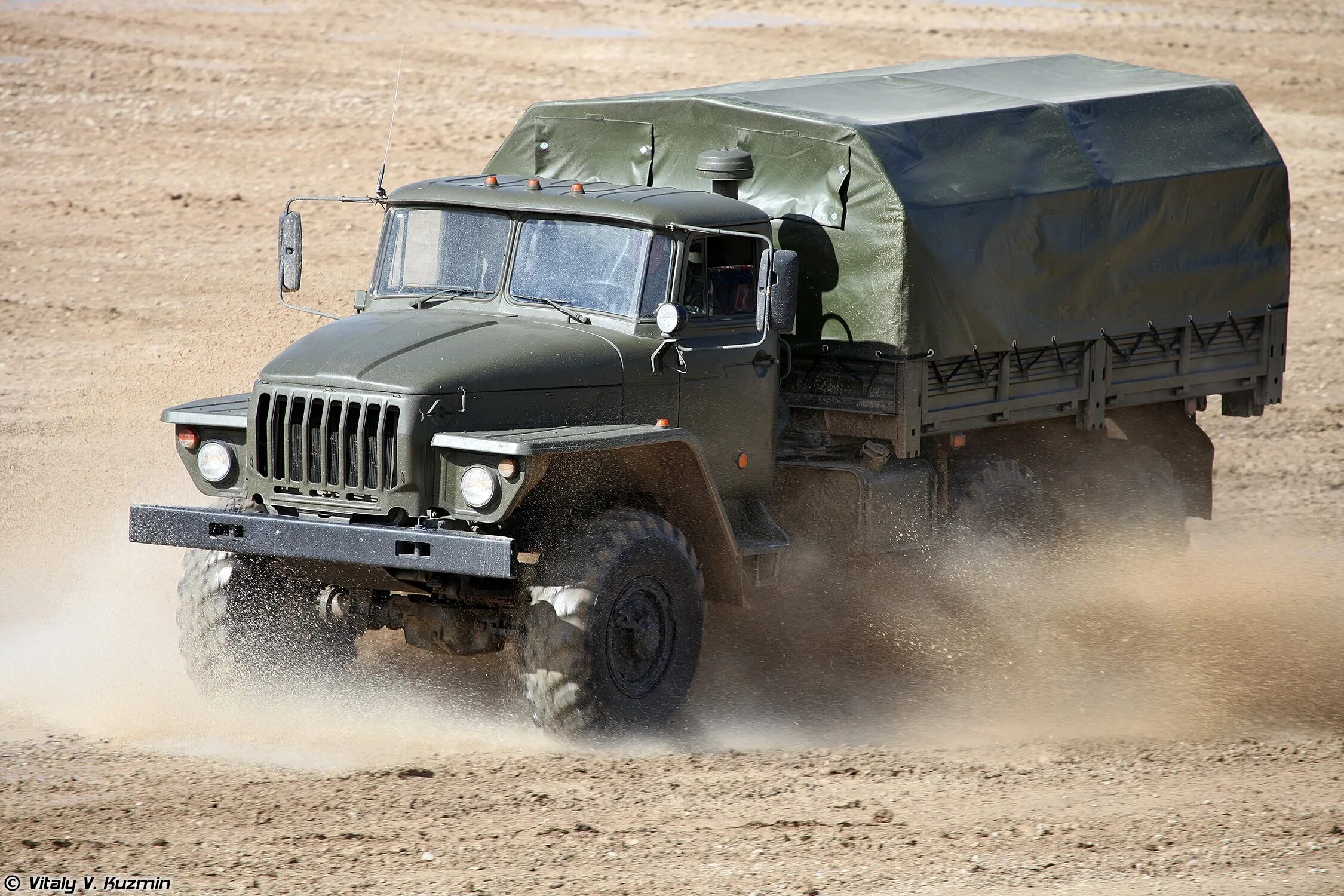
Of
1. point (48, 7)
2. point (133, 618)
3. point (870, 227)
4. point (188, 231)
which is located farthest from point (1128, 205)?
point (48, 7)

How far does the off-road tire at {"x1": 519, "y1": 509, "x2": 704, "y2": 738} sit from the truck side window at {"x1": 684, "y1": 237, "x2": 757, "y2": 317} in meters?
1.15

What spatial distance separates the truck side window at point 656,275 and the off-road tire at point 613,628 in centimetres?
102

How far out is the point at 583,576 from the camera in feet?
26.6

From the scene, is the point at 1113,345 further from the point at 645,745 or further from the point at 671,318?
the point at 645,745

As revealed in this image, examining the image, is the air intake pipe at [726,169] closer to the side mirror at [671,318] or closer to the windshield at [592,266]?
the windshield at [592,266]

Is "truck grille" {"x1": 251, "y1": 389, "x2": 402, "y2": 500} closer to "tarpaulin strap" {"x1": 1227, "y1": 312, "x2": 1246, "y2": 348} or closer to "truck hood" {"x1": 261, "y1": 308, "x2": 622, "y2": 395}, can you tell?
"truck hood" {"x1": 261, "y1": 308, "x2": 622, "y2": 395}

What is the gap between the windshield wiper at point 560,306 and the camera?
882cm

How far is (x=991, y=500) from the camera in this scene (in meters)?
10.5

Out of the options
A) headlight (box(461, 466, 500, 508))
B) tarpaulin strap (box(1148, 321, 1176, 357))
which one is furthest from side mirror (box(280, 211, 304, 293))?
tarpaulin strap (box(1148, 321, 1176, 357))

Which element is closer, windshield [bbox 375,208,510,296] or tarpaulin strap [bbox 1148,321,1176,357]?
windshield [bbox 375,208,510,296]

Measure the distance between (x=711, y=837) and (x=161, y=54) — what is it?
20.2 metres

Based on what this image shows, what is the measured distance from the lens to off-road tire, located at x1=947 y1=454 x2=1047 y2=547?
1038 cm

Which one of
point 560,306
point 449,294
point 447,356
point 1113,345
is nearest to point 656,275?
point 560,306

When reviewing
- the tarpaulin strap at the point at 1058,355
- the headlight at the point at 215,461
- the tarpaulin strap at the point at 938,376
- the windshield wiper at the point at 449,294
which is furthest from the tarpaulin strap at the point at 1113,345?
the headlight at the point at 215,461
